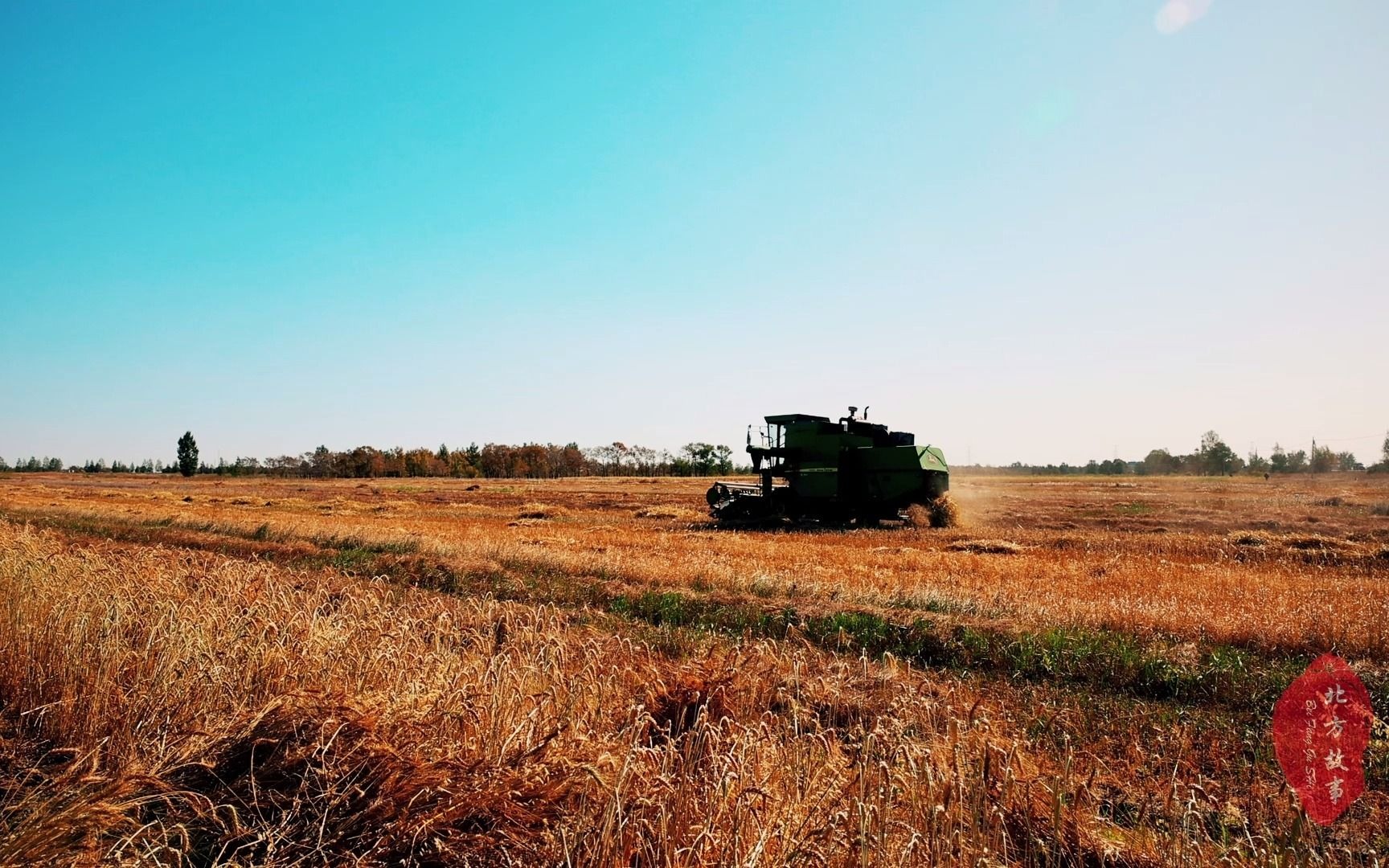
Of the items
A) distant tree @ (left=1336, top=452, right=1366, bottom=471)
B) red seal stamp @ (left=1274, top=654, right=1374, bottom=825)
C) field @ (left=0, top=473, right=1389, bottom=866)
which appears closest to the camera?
field @ (left=0, top=473, right=1389, bottom=866)

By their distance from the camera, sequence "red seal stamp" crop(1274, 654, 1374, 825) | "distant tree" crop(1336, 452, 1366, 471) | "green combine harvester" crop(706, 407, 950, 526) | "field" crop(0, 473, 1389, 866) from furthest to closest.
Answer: "distant tree" crop(1336, 452, 1366, 471) < "green combine harvester" crop(706, 407, 950, 526) < "red seal stamp" crop(1274, 654, 1374, 825) < "field" crop(0, 473, 1389, 866)

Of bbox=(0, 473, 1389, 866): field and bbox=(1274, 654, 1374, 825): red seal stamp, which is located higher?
bbox=(0, 473, 1389, 866): field

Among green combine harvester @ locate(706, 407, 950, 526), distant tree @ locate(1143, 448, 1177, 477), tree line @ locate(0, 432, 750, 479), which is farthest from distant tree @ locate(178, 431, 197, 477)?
distant tree @ locate(1143, 448, 1177, 477)

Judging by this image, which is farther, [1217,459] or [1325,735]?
[1217,459]

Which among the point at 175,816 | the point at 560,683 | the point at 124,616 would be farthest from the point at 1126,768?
the point at 124,616

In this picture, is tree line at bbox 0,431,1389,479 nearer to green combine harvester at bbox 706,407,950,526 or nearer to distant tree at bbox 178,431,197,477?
distant tree at bbox 178,431,197,477

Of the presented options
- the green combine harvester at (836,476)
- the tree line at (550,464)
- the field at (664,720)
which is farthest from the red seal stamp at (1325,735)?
the tree line at (550,464)

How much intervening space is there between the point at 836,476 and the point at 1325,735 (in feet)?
62.1

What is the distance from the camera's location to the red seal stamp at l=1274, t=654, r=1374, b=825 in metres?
4.79

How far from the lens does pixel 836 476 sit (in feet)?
81.0

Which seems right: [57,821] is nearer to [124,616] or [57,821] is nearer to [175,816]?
[175,816]

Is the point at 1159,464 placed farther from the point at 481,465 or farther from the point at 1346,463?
the point at 481,465

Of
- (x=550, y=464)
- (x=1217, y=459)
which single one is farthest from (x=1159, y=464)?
(x=550, y=464)

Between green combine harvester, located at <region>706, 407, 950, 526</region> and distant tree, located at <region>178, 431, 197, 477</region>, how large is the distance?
12576cm
